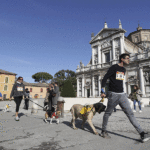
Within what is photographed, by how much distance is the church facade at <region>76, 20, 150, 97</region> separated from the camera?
64.5 feet

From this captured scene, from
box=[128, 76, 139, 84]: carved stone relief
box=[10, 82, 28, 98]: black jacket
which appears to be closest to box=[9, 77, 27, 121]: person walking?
box=[10, 82, 28, 98]: black jacket

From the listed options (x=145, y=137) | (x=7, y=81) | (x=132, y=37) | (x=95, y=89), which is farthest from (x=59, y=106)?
(x=7, y=81)

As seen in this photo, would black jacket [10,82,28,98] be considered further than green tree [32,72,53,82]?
No

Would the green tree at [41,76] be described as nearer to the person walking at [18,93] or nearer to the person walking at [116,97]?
the person walking at [18,93]

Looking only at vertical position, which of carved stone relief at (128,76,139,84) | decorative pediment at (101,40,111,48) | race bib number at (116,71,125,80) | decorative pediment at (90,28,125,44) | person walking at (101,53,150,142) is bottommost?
person walking at (101,53,150,142)

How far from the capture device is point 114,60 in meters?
23.4

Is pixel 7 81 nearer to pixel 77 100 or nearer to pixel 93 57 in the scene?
pixel 93 57

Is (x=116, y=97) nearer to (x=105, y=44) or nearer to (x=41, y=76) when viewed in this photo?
(x=105, y=44)

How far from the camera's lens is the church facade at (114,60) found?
1967 cm

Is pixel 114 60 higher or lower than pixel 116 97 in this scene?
higher

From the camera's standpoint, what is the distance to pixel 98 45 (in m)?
27.0

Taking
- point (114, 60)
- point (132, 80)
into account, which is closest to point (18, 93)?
point (132, 80)

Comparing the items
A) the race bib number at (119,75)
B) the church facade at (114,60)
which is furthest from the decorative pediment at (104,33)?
the race bib number at (119,75)

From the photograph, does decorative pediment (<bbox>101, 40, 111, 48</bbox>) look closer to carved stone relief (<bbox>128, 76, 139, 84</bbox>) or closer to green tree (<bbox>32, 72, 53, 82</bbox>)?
carved stone relief (<bbox>128, 76, 139, 84</bbox>)
